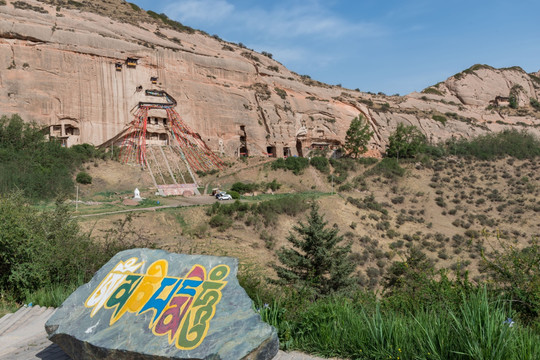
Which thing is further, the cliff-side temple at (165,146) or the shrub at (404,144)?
the shrub at (404,144)

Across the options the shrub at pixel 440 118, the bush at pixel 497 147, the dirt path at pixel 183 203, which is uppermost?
the shrub at pixel 440 118

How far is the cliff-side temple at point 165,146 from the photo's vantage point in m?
29.8

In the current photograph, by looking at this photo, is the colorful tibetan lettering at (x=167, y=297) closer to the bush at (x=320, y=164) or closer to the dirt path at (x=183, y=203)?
the dirt path at (x=183, y=203)

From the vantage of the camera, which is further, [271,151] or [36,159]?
[271,151]

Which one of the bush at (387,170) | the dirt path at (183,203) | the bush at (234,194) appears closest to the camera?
the dirt path at (183,203)

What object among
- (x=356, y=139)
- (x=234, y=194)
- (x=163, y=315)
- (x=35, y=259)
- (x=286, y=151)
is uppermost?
(x=356, y=139)

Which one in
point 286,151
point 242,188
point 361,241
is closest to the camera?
point 361,241

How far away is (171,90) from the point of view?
110 feet

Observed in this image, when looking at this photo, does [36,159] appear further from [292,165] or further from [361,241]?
[361,241]

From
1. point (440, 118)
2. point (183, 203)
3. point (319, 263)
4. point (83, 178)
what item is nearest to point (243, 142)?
point (183, 203)

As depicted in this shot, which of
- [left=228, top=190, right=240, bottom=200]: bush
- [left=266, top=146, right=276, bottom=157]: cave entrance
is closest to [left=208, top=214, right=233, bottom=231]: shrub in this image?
[left=228, top=190, right=240, bottom=200]: bush

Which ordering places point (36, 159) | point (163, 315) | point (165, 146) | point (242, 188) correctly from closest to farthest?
point (163, 315) → point (36, 159) → point (242, 188) → point (165, 146)

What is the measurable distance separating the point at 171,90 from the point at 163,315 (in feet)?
105

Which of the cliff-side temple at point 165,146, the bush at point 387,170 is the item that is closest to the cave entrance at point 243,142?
the cliff-side temple at point 165,146
